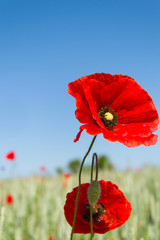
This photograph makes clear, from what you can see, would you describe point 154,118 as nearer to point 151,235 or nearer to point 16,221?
point 151,235

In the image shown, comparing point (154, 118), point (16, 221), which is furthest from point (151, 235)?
point (154, 118)

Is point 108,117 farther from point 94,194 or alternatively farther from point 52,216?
point 52,216

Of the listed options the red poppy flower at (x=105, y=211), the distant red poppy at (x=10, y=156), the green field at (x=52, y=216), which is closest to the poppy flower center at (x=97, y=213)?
the red poppy flower at (x=105, y=211)

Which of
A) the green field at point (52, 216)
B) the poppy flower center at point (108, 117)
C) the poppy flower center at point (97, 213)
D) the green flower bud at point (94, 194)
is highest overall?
the poppy flower center at point (108, 117)

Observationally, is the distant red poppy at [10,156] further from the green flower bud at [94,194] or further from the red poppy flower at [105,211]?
the green flower bud at [94,194]

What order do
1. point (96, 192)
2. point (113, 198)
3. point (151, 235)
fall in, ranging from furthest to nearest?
point (151, 235) < point (113, 198) < point (96, 192)

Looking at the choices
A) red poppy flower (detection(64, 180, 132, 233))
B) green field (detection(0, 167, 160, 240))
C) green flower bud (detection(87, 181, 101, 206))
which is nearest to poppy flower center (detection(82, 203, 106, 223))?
red poppy flower (detection(64, 180, 132, 233))

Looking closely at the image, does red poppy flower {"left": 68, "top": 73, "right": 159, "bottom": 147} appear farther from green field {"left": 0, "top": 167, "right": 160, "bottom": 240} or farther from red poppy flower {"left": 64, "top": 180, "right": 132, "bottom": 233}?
green field {"left": 0, "top": 167, "right": 160, "bottom": 240}
